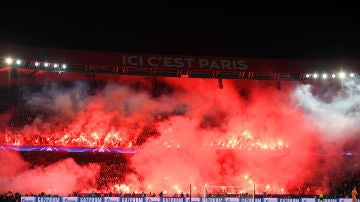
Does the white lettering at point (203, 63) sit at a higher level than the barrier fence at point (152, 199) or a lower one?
higher

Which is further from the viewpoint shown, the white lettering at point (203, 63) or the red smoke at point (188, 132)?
the red smoke at point (188, 132)

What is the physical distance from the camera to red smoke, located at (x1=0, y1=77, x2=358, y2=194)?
83.7 feet

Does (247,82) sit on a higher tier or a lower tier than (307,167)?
higher

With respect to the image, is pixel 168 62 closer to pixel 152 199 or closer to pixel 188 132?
pixel 188 132

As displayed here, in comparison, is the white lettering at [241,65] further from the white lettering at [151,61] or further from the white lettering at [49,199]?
the white lettering at [49,199]

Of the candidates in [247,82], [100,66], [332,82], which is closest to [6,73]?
[100,66]

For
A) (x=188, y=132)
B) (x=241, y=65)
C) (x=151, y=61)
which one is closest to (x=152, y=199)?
(x=188, y=132)

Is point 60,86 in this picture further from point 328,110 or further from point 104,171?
point 328,110

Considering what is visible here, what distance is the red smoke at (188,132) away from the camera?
83.7 feet

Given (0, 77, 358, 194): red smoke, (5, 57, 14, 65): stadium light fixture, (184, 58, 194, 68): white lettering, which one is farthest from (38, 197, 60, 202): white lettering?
(184, 58, 194, 68): white lettering

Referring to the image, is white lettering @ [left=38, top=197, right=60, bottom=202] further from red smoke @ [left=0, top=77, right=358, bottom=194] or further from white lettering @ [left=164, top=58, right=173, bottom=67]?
white lettering @ [left=164, top=58, right=173, bottom=67]

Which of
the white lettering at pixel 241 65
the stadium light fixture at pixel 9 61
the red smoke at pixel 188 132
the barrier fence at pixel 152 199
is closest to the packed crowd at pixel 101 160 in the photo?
the red smoke at pixel 188 132

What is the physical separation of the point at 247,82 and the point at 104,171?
30.9 ft

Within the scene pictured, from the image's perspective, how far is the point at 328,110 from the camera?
2759cm
